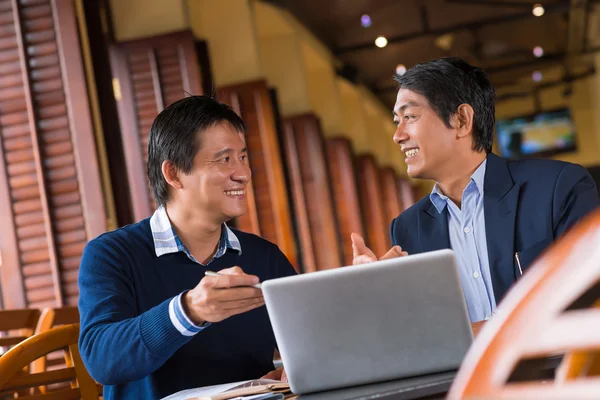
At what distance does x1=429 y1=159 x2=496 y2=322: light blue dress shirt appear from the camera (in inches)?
87.2

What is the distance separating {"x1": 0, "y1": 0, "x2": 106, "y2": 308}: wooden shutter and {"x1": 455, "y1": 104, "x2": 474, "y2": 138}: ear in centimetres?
210

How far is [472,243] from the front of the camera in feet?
7.45

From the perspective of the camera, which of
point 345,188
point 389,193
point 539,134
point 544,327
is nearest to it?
point 544,327

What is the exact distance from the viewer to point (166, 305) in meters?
1.57

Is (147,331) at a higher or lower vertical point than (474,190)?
lower

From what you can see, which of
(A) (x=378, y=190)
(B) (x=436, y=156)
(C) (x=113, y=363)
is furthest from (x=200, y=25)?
(A) (x=378, y=190)

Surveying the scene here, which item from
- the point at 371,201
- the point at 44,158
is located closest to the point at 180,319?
the point at 44,158

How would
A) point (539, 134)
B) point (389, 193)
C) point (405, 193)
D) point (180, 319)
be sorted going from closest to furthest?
point (180, 319) → point (389, 193) → point (539, 134) → point (405, 193)

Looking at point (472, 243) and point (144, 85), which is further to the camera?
point (144, 85)

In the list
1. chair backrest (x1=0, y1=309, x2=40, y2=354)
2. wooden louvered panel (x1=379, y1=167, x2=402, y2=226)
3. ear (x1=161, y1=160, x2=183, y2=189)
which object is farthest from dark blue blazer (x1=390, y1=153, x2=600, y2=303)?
wooden louvered panel (x1=379, y1=167, x2=402, y2=226)

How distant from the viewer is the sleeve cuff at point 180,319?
1.54 metres

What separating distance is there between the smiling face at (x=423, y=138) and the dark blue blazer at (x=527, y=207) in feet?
0.55

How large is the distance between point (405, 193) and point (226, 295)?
17.4 metres

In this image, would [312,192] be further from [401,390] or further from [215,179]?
[401,390]
